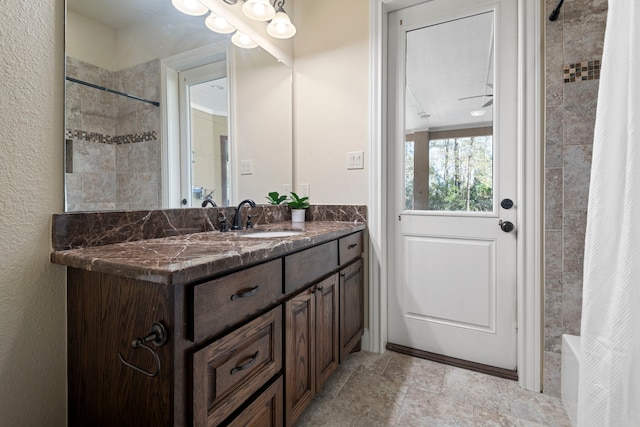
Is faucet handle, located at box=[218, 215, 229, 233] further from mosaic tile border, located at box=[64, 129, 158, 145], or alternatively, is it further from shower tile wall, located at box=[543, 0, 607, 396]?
shower tile wall, located at box=[543, 0, 607, 396]

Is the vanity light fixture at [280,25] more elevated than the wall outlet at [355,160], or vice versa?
the vanity light fixture at [280,25]

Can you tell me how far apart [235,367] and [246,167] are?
1.25m

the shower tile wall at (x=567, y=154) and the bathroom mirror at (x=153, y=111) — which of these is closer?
the bathroom mirror at (x=153, y=111)

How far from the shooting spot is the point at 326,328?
143cm

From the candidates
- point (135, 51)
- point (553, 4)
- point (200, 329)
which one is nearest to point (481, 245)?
point (553, 4)

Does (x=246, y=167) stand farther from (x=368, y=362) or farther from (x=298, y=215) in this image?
(x=368, y=362)

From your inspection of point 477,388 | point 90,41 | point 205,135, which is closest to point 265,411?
point 477,388

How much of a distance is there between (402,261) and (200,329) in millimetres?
1472

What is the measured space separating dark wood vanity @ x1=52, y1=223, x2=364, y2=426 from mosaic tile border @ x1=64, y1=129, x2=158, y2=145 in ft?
1.28

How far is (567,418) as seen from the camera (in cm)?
135

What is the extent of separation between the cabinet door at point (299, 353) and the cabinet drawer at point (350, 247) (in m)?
0.38

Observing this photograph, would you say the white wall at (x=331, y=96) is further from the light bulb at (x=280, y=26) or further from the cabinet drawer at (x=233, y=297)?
the cabinet drawer at (x=233, y=297)

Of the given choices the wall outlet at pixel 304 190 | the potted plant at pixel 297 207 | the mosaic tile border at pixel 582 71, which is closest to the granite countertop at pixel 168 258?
the potted plant at pixel 297 207

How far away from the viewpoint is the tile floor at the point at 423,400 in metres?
1.34
